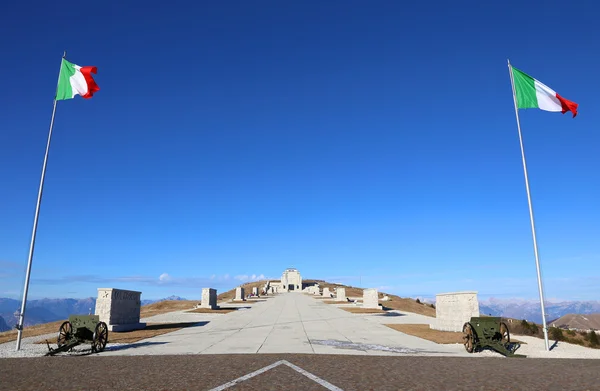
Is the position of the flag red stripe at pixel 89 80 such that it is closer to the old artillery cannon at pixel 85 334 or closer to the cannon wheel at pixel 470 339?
the old artillery cannon at pixel 85 334

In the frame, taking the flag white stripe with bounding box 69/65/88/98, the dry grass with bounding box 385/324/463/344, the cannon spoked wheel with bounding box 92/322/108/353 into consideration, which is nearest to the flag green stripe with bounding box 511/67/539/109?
the dry grass with bounding box 385/324/463/344

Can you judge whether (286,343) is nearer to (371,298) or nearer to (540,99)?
(540,99)

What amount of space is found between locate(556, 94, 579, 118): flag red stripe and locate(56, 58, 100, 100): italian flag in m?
21.4

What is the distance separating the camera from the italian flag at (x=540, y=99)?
1809 cm

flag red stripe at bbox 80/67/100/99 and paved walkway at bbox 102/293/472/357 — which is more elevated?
flag red stripe at bbox 80/67/100/99

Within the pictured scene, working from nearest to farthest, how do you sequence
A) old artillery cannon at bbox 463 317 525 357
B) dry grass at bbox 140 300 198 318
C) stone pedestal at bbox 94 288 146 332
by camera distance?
old artillery cannon at bbox 463 317 525 357 → stone pedestal at bbox 94 288 146 332 → dry grass at bbox 140 300 198 318

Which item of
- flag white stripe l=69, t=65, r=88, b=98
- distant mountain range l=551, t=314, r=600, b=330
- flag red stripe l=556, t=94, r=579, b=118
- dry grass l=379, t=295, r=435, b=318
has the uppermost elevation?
flag white stripe l=69, t=65, r=88, b=98

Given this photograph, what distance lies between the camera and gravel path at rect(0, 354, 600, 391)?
8.94 metres

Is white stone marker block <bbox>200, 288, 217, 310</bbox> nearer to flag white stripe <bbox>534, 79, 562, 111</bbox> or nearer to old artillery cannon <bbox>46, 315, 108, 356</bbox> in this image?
old artillery cannon <bbox>46, 315, 108, 356</bbox>

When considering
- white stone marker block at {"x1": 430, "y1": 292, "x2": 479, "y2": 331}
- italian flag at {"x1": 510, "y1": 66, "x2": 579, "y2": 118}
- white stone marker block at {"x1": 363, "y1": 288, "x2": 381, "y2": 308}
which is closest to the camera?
italian flag at {"x1": 510, "y1": 66, "x2": 579, "y2": 118}

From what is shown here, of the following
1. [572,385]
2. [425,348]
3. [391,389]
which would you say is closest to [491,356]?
[425,348]

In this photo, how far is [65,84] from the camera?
17.6 meters

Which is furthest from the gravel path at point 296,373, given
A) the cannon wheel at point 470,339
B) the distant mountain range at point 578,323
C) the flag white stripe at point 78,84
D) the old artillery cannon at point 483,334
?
the distant mountain range at point 578,323

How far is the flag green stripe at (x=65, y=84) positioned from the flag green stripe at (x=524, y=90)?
2068 centimetres
